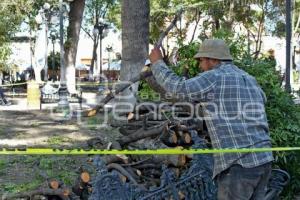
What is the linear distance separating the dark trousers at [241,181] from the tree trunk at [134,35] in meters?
8.78

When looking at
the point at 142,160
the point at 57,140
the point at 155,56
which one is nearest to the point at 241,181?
the point at 155,56

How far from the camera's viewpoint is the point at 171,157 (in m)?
5.59

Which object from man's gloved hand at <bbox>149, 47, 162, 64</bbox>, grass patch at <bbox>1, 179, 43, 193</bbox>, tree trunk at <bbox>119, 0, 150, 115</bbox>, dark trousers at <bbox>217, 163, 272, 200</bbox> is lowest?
grass patch at <bbox>1, 179, 43, 193</bbox>

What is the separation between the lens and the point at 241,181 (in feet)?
12.5

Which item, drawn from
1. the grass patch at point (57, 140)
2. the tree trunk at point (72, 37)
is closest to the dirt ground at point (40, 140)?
the grass patch at point (57, 140)

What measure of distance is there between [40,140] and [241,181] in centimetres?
835

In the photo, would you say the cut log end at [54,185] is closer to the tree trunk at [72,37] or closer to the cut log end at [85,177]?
the cut log end at [85,177]

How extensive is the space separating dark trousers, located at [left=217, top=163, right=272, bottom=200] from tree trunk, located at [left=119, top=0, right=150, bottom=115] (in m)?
8.78

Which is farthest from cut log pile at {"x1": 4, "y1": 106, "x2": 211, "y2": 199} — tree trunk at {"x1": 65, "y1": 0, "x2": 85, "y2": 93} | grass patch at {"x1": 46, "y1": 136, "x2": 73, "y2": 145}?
tree trunk at {"x1": 65, "y1": 0, "x2": 85, "y2": 93}

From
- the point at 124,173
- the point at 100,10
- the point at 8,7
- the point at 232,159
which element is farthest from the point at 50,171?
the point at 100,10

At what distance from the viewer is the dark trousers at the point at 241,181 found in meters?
3.80

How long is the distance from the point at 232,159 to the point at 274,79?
3359mm

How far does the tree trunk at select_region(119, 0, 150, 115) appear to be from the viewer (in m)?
12.6

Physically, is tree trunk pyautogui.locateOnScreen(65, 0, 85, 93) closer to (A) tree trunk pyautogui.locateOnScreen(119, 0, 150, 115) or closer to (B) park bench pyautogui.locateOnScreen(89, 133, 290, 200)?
(A) tree trunk pyautogui.locateOnScreen(119, 0, 150, 115)
